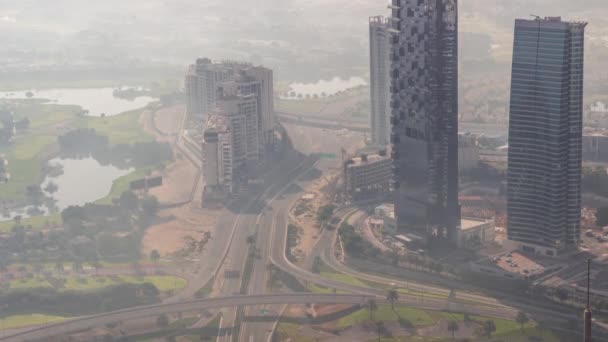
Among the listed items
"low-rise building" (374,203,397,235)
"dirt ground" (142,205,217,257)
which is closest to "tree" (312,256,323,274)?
"low-rise building" (374,203,397,235)

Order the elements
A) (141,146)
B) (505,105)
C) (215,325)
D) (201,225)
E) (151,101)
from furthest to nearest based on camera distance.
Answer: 1. (151,101)
2. (505,105)
3. (141,146)
4. (201,225)
5. (215,325)

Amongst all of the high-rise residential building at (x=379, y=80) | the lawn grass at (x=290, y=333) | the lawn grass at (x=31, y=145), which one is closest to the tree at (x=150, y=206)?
the high-rise residential building at (x=379, y=80)

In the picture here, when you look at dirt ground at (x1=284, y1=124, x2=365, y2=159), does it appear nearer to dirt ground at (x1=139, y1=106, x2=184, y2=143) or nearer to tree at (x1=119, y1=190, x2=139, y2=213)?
dirt ground at (x1=139, y1=106, x2=184, y2=143)

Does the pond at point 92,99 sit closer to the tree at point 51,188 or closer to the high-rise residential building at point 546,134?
the tree at point 51,188

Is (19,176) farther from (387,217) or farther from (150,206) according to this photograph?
(387,217)

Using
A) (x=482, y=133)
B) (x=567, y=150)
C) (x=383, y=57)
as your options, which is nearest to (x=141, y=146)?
(x=383, y=57)

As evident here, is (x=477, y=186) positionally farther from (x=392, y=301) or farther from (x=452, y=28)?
(x=392, y=301)
